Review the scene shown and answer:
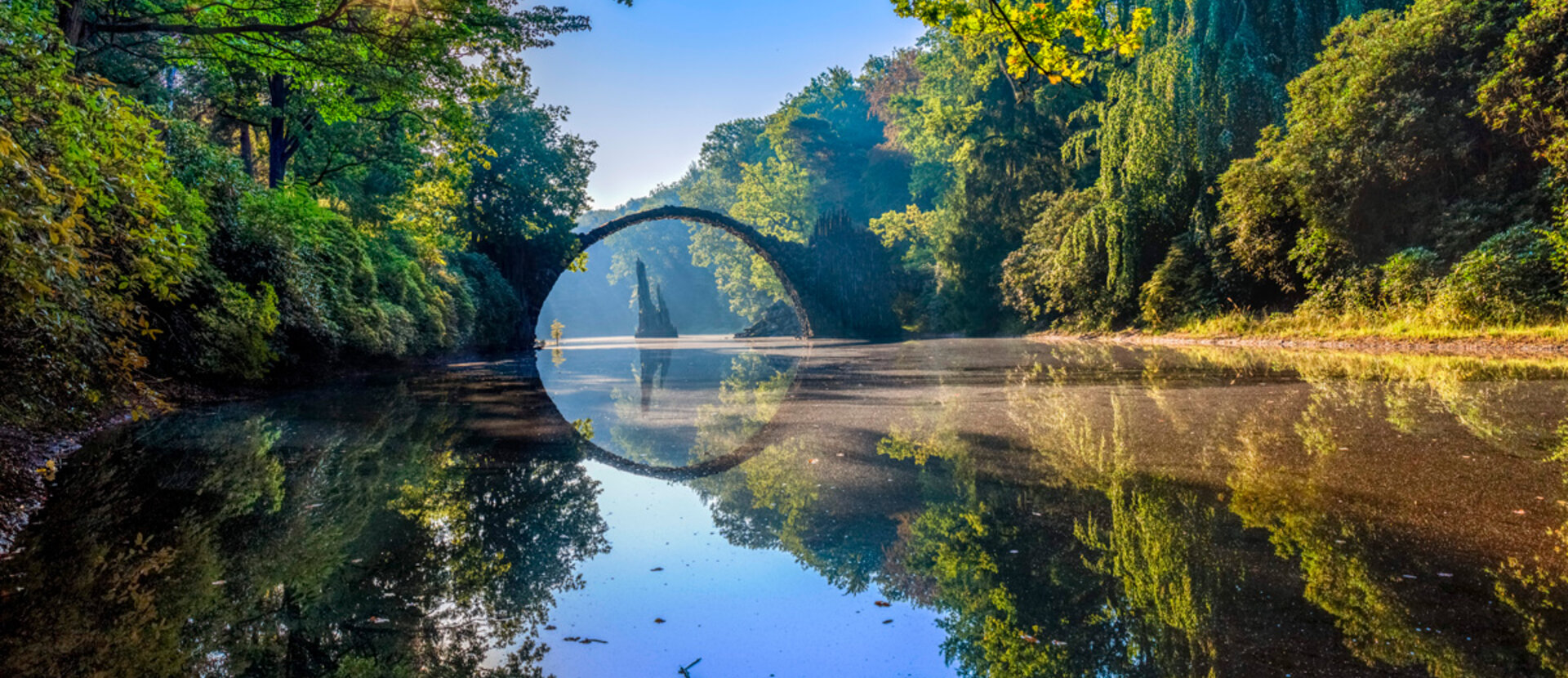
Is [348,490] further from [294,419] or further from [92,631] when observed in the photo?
[294,419]

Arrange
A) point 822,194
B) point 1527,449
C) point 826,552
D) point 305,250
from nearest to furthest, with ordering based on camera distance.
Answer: point 826,552, point 1527,449, point 305,250, point 822,194

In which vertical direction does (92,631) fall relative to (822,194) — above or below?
below

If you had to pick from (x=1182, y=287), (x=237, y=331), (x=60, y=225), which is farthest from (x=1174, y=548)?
(x=1182, y=287)

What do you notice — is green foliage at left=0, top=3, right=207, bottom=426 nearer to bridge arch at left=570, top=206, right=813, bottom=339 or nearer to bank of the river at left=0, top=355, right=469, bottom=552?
bank of the river at left=0, top=355, right=469, bottom=552

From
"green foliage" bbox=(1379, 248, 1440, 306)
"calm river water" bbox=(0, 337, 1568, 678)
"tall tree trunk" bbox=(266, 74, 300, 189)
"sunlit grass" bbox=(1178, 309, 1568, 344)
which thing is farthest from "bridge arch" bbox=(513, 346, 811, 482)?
"green foliage" bbox=(1379, 248, 1440, 306)

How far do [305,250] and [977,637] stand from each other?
37.0 feet

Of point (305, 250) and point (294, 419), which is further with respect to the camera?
point (305, 250)

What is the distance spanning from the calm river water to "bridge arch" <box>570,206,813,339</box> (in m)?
24.6

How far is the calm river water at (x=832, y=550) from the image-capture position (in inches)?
79.7

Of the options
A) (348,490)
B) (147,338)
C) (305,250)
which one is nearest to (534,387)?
(305,250)

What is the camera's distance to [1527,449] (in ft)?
13.1

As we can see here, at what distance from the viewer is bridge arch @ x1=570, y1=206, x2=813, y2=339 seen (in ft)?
99.2

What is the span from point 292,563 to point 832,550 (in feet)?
6.45

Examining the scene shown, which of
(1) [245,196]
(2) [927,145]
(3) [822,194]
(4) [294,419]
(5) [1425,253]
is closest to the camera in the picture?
(4) [294,419]
